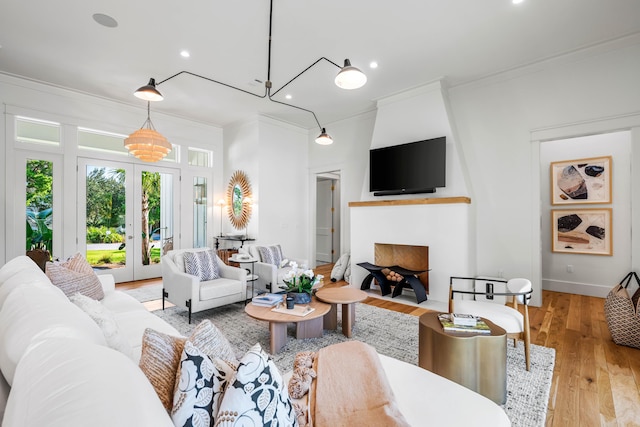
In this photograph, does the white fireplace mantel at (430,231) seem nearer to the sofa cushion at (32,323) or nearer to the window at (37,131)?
the sofa cushion at (32,323)

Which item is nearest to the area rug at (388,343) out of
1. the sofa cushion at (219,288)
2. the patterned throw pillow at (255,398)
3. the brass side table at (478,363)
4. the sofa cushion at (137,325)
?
the brass side table at (478,363)

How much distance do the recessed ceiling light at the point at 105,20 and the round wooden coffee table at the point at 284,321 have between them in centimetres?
327

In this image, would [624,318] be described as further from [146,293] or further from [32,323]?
[146,293]

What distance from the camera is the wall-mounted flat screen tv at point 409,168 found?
435 centimetres

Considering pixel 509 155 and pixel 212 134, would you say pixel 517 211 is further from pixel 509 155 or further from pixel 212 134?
pixel 212 134

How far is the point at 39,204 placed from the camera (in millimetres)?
4691

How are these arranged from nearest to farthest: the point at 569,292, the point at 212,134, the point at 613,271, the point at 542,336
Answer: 1. the point at 542,336
2. the point at 613,271
3. the point at 569,292
4. the point at 212,134

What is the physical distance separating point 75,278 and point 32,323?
5.98 ft

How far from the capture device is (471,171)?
4.49 m

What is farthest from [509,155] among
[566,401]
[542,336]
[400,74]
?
[566,401]

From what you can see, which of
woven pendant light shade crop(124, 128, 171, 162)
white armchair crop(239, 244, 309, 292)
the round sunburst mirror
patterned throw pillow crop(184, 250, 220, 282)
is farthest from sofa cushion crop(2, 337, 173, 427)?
the round sunburst mirror

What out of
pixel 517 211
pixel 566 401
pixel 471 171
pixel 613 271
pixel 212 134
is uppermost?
pixel 212 134

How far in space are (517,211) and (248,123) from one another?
5.05 meters

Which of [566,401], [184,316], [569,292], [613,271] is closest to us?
[566,401]
